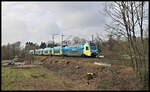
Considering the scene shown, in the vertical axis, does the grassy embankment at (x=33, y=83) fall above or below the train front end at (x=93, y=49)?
below

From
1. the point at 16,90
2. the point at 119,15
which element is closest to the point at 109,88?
the point at 119,15

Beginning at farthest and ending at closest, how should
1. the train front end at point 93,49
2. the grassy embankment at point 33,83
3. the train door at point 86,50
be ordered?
the train door at point 86,50 → the train front end at point 93,49 → the grassy embankment at point 33,83

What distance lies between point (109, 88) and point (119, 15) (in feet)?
17.2

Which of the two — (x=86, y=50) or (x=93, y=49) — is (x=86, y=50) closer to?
(x=86, y=50)

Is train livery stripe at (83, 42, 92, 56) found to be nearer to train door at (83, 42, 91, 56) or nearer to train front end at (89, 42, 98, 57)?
train door at (83, 42, 91, 56)

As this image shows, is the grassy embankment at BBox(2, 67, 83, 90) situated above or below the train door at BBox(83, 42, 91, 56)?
below

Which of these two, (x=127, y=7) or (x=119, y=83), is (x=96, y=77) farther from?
(x=127, y=7)

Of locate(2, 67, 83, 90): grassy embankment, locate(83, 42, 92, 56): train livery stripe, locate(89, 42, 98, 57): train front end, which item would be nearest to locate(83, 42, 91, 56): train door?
locate(83, 42, 92, 56): train livery stripe

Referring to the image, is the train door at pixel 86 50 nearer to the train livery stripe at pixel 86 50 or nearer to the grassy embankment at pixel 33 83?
the train livery stripe at pixel 86 50

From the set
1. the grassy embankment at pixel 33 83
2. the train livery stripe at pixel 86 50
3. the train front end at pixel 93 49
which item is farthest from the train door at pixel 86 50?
the grassy embankment at pixel 33 83

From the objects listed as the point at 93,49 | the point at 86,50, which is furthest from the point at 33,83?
the point at 86,50

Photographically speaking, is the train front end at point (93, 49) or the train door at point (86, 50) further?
the train door at point (86, 50)

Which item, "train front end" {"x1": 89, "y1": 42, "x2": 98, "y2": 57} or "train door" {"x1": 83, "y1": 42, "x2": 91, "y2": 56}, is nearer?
"train front end" {"x1": 89, "y1": 42, "x2": 98, "y2": 57}

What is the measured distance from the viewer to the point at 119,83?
41.2 feet
